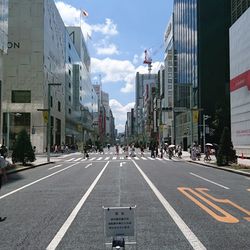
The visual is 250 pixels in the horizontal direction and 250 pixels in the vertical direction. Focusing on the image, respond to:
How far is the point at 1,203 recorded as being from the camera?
45.4 feet

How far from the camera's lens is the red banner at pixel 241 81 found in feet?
172

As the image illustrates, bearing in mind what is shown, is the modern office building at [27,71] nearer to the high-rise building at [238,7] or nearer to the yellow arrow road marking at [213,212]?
the high-rise building at [238,7]

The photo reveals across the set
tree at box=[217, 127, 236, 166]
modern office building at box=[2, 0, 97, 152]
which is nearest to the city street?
tree at box=[217, 127, 236, 166]

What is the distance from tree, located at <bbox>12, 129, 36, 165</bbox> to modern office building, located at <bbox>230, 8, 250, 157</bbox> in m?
25.6

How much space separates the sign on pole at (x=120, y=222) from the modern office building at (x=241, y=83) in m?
47.0

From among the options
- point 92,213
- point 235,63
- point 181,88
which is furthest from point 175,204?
point 181,88

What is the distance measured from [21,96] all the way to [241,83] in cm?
4189

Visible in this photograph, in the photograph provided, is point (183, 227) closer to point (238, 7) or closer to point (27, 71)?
point (238, 7)

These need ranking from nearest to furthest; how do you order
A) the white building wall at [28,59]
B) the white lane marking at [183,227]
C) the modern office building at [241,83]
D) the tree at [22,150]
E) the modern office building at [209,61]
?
the white lane marking at [183,227] → the tree at [22,150] → the modern office building at [241,83] → the modern office building at [209,61] → the white building wall at [28,59]

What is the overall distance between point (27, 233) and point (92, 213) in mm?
2748

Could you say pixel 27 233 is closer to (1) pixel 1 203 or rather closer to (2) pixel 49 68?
(1) pixel 1 203

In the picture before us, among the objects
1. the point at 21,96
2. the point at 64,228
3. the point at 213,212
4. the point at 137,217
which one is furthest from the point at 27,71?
the point at 64,228

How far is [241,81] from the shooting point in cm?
5541

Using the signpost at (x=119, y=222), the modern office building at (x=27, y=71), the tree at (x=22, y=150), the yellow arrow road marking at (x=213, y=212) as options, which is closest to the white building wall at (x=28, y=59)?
the modern office building at (x=27, y=71)
